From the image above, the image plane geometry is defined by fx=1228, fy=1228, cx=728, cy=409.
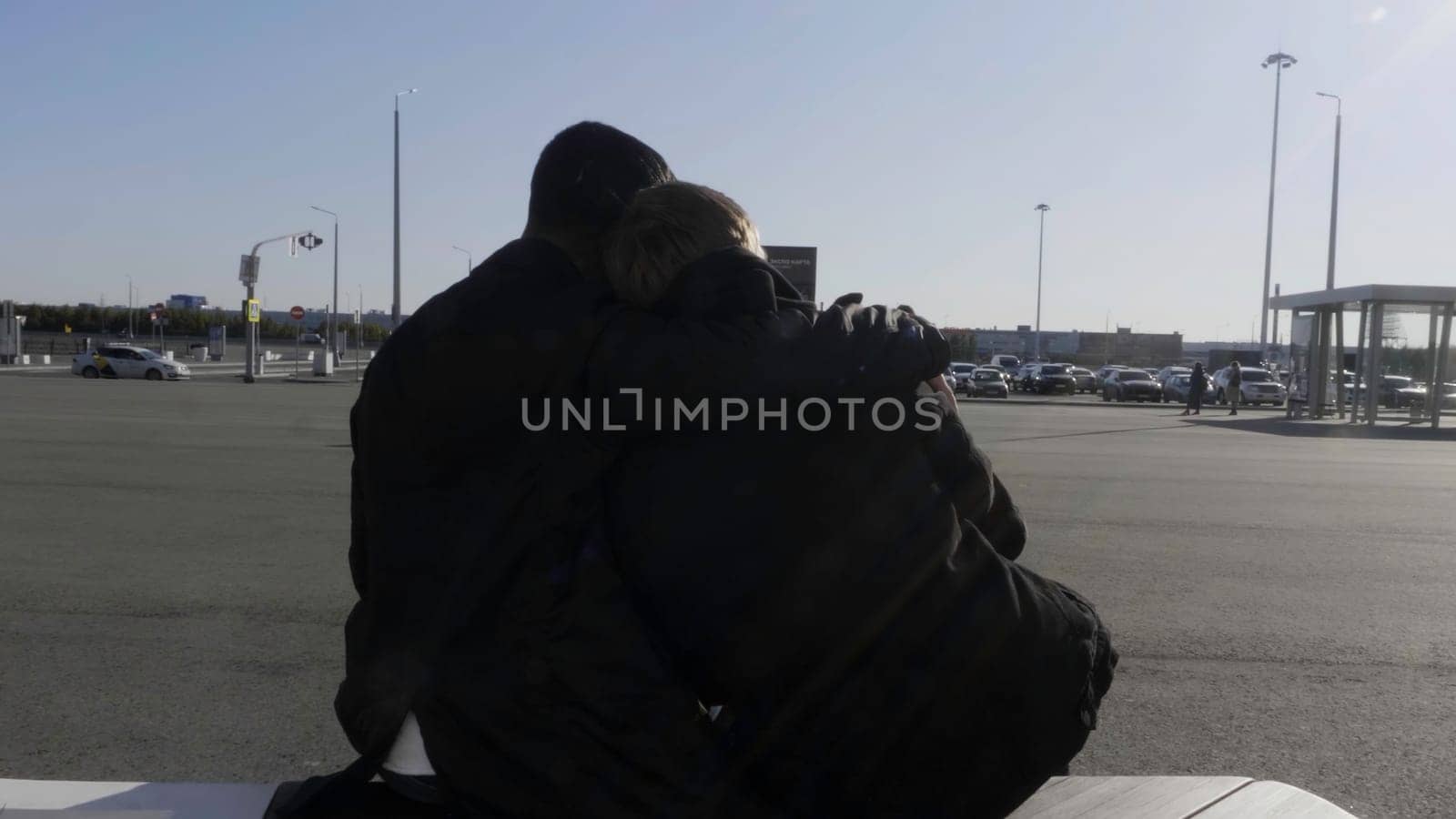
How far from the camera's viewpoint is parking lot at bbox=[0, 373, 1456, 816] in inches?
173

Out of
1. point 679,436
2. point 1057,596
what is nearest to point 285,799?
point 679,436

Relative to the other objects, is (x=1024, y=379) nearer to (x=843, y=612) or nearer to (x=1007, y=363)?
(x=1007, y=363)

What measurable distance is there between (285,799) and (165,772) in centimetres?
205

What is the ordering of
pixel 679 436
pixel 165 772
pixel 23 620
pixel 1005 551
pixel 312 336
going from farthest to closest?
pixel 312 336, pixel 23 620, pixel 165 772, pixel 1005 551, pixel 679 436

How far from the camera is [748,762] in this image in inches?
78.5

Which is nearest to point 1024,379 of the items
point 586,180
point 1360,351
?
point 1360,351

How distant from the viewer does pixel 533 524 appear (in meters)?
2.02

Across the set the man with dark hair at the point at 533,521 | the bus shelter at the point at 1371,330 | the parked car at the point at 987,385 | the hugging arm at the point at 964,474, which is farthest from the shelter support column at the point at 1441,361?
the man with dark hair at the point at 533,521

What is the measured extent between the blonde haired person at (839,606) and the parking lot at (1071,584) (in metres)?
2.52

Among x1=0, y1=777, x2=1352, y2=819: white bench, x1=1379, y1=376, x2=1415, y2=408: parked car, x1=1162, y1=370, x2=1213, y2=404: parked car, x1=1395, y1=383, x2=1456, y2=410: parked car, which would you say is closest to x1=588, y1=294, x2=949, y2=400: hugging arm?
x1=0, y1=777, x2=1352, y2=819: white bench

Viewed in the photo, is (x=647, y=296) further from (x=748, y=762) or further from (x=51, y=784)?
(x=51, y=784)

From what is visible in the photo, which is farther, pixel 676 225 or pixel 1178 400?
pixel 1178 400

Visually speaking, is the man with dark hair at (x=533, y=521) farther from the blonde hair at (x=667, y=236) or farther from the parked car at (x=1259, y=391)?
the parked car at (x=1259, y=391)

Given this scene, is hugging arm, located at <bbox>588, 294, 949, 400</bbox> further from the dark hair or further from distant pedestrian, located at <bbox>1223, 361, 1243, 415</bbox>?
distant pedestrian, located at <bbox>1223, 361, 1243, 415</bbox>
